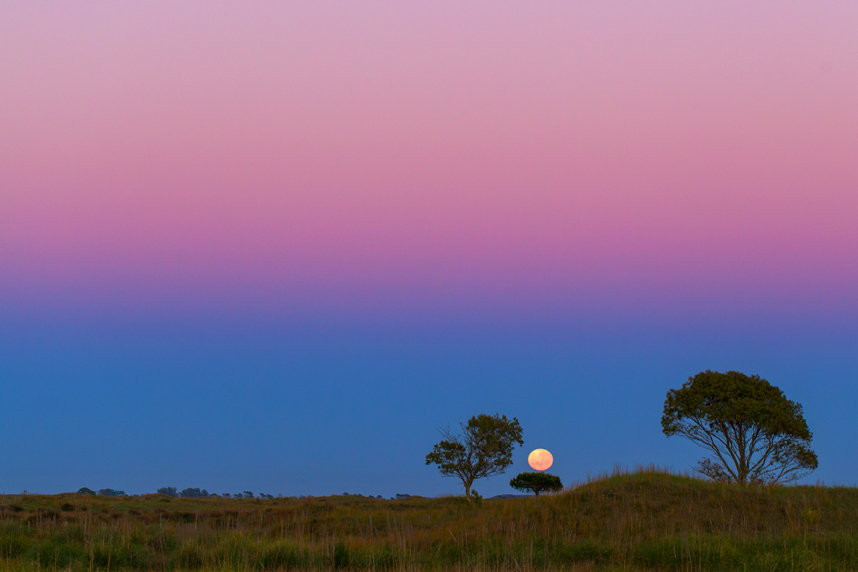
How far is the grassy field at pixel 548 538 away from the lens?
776 inches

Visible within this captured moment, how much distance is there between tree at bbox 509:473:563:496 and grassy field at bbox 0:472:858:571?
23.9 m

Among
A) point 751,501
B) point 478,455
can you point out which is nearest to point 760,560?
point 751,501

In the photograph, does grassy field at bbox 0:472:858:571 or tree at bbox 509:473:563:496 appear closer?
grassy field at bbox 0:472:858:571

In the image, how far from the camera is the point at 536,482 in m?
59.0

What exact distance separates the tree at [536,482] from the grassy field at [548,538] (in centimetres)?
2393

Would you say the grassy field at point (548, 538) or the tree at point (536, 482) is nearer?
the grassy field at point (548, 538)

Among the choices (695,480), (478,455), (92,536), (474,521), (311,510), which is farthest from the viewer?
(478,455)

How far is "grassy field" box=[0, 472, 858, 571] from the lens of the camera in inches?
776

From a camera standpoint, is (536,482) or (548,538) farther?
(536,482)

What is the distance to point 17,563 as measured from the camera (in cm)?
1669

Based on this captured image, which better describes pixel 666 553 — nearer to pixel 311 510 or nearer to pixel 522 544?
pixel 522 544

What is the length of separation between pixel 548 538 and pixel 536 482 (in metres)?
35.1

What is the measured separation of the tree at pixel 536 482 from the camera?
59009mm

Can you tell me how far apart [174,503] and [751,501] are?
39284 millimetres
